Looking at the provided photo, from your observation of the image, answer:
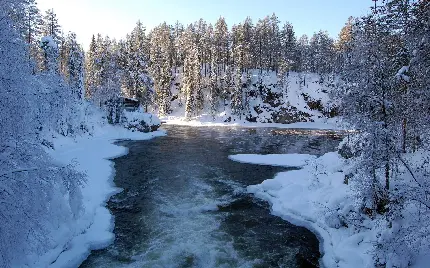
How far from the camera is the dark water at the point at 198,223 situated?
13086mm

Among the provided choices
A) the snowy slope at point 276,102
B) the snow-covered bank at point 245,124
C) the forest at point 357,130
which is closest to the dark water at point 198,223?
the forest at point 357,130

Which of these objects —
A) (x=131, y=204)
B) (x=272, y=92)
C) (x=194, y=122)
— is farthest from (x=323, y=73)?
(x=131, y=204)

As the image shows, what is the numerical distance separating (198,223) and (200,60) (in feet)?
289

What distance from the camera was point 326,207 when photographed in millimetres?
15703

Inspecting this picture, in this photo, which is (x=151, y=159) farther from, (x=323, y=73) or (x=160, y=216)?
(x=323, y=73)

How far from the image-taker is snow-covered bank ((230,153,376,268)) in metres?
12.7

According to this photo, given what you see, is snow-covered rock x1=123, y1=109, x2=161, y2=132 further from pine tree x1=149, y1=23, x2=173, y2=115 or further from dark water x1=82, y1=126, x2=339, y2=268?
pine tree x1=149, y1=23, x2=173, y2=115

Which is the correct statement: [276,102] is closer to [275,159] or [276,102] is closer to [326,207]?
[275,159]

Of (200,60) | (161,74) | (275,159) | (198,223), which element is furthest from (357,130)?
(200,60)

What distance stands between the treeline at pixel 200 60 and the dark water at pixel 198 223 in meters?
39.8

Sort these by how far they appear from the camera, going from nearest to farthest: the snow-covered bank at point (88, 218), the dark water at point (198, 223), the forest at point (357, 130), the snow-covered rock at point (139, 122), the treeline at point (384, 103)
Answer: the forest at point (357, 130)
the treeline at point (384, 103)
the snow-covered bank at point (88, 218)
the dark water at point (198, 223)
the snow-covered rock at point (139, 122)

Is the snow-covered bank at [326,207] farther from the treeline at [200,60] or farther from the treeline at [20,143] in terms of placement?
the treeline at [200,60]

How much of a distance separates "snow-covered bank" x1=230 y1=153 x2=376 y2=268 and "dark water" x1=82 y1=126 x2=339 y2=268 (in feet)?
2.23

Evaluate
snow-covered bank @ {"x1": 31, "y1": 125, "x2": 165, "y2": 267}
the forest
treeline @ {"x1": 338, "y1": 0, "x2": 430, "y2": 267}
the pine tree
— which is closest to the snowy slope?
the pine tree
